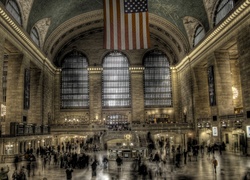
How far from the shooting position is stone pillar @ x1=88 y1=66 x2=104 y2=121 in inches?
1889

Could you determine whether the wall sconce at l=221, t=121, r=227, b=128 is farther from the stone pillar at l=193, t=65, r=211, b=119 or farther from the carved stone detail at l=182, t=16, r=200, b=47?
the carved stone detail at l=182, t=16, r=200, b=47

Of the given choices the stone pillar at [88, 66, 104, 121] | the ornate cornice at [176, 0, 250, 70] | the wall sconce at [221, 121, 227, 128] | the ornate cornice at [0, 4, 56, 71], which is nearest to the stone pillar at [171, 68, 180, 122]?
the ornate cornice at [176, 0, 250, 70]

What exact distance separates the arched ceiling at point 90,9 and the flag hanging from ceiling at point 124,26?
1178 centimetres

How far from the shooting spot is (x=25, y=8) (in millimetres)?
30438

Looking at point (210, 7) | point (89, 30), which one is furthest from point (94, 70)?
point (210, 7)

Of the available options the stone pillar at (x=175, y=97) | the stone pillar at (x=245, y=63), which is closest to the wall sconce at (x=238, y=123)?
the stone pillar at (x=245, y=63)

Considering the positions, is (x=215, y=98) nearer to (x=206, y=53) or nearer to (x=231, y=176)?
(x=206, y=53)

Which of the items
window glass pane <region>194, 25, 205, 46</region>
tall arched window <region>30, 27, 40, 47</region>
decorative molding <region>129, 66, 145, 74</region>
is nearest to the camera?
tall arched window <region>30, 27, 40, 47</region>

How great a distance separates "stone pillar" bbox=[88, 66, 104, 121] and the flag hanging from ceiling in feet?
82.0

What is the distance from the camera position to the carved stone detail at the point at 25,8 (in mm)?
29734

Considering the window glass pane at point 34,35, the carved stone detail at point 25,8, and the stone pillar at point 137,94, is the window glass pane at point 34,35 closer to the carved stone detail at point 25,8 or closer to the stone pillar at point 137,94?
the carved stone detail at point 25,8

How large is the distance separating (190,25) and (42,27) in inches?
828

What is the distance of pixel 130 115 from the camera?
4866 cm

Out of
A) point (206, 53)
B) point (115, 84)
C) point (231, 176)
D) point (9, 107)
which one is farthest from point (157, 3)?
point (231, 176)
